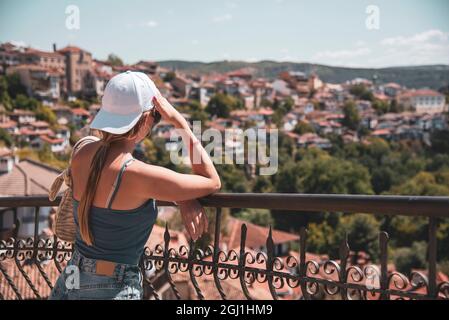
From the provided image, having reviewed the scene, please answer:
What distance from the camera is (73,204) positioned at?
6.57ft

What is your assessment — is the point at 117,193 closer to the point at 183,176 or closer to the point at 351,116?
the point at 183,176

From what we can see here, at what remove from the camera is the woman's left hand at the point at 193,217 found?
2080mm

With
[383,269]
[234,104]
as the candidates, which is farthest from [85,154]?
[234,104]

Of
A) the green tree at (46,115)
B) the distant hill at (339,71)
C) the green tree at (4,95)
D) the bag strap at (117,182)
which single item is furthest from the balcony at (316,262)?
the distant hill at (339,71)

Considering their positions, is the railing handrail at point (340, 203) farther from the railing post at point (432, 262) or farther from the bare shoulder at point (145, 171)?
the bare shoulder at point (145, 171)

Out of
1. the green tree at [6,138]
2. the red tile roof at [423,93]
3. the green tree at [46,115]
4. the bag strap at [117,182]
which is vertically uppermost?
the bag strap at [117,182]

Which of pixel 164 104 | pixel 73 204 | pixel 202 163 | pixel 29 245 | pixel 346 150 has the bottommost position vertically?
pixel 346 150

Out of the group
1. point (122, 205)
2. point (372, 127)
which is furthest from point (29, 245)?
point (372, 127)

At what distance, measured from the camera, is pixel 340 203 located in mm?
1969

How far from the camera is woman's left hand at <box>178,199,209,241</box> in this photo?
208cm

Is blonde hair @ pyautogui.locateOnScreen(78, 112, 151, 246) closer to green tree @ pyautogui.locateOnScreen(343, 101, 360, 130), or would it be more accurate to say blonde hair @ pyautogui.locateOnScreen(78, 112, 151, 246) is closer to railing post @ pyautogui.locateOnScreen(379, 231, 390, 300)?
railing post @ pyautogui.locateOnScreen(379, 231, 390, 300)

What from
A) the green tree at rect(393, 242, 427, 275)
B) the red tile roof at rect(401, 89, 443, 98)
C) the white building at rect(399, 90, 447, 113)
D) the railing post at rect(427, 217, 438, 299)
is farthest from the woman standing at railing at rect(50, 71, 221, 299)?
the red tile roof at rect(401, 89, 443, 98)
